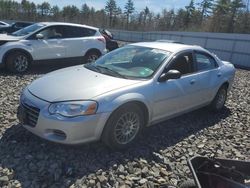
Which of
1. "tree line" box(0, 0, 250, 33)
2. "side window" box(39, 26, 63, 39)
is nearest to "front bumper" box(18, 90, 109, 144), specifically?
"side window" box(39, 26, 63, 39)

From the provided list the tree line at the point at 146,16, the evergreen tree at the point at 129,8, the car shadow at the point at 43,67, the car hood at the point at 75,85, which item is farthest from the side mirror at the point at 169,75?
the evergreen tree at the point at 129,8

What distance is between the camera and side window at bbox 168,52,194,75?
17.2ft

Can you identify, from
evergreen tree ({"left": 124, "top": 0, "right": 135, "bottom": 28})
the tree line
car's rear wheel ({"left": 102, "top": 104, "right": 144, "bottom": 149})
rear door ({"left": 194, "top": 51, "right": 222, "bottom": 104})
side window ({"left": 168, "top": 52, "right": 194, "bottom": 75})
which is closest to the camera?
car's rear wheel ({"left": 102, "top": 104, "right": 144, "bottom": 149})

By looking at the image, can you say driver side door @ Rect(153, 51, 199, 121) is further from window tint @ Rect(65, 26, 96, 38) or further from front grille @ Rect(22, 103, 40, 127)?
window tint @ Rect(65, 26, 96, 38)

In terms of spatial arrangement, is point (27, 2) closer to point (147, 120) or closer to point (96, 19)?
point (96, 19)

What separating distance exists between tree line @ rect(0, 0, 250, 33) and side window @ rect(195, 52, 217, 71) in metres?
35.8

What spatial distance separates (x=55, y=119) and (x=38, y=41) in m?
6.41

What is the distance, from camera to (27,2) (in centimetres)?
8519

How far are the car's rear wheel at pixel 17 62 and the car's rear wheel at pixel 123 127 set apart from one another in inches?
236

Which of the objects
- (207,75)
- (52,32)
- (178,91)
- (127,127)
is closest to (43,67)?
(52,32)

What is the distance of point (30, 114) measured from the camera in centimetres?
422

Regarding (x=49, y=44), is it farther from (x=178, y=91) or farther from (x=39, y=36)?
(x=178, y=91)

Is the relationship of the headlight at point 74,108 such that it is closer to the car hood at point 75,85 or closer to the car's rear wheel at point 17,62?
the car hood at point 75,85

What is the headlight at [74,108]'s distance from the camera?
3961mm
